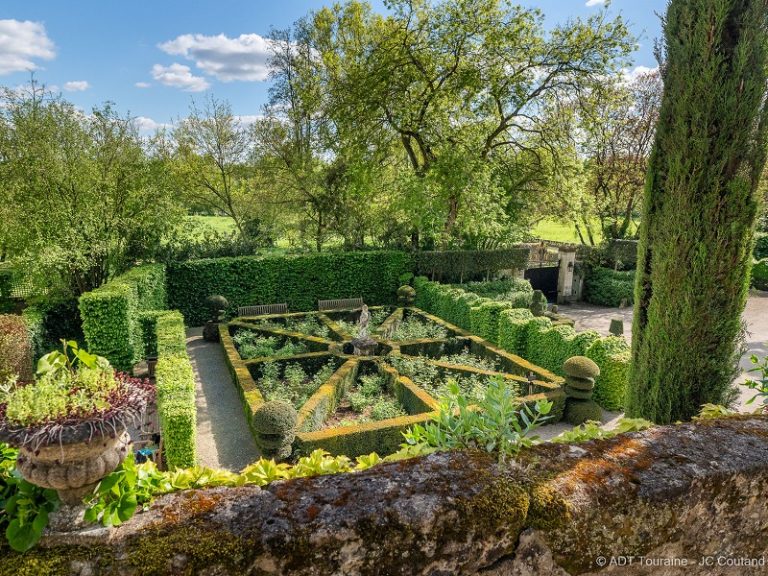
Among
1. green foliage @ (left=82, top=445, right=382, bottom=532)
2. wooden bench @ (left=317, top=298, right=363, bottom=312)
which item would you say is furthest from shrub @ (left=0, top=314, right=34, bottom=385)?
wooden bench @ (left=317, top=298, right=363, bottom=312)

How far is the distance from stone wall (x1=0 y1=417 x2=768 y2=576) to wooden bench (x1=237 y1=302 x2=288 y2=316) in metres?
14.0

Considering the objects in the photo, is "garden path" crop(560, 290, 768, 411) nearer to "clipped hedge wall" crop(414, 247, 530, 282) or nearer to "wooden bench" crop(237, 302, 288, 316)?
"clipped hedge wall" crop(414, 247, 530, 282)

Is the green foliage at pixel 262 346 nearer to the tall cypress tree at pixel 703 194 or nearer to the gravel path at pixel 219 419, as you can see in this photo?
the gravel path at pixel 219 419

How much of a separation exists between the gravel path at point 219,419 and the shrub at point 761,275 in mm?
23550

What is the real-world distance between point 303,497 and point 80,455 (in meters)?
1.07

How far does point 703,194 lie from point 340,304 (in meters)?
13.1

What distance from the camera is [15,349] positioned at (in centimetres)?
958

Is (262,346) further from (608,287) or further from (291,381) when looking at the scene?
(608,287)

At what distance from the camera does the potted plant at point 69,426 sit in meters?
2.21

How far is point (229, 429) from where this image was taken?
29.3ft

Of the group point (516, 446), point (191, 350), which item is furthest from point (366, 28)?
point (516, 446)

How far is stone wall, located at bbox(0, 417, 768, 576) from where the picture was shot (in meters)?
2.04

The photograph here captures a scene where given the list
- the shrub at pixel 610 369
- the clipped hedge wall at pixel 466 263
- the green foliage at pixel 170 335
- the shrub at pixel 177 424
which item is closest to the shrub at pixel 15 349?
the green foliage at pixel 170 335

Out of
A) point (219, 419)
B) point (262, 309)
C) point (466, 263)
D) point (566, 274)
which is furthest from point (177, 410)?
point (566, 274)
